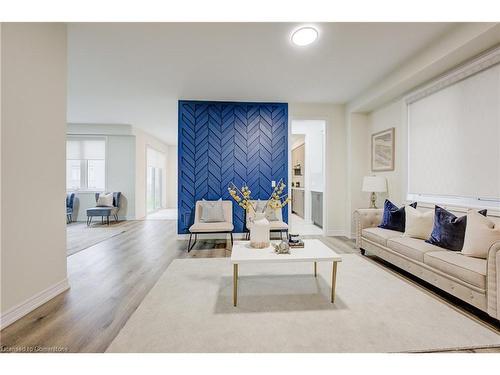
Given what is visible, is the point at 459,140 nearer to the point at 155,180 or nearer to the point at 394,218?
the point at 394,218

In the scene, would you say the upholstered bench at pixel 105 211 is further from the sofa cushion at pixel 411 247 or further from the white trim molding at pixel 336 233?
the sofa cushion at pixel 411 247

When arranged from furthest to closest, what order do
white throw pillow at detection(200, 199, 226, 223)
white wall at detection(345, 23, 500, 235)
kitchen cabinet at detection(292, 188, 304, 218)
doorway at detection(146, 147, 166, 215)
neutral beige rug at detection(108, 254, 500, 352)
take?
doorway at detection(146, 147, 166, 215) → kitchen cabinet at detection(292, 188, 304, 218) → white throw pillow at detection(200, 199, 226, 223) → white wall at detection(345, 23, 500, 235) → neutral beige rug at detection(108, 254, 500, 352)

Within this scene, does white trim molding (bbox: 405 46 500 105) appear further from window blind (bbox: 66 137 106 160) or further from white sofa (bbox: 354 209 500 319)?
window blind (bbox: 66 137 106 160)

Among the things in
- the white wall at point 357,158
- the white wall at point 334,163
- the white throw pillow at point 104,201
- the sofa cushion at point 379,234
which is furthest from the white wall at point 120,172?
the sofa cushion at point 379,234

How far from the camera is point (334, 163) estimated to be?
4.80 meters

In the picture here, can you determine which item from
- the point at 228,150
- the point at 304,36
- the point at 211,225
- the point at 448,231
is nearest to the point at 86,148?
the point at 228,150

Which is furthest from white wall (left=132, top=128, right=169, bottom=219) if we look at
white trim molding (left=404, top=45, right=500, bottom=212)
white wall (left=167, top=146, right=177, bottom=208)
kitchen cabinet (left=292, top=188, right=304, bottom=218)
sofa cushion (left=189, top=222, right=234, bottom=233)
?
white trim molding (left=404, top=45, right=500, bottom=212)

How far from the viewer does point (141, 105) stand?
489 cm

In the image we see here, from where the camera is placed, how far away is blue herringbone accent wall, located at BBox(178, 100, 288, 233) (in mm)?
4516

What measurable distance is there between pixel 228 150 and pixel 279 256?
2936mm

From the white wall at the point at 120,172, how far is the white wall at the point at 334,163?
16.8 feet

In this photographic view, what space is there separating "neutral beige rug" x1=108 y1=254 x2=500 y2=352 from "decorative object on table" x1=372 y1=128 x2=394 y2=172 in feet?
7.07

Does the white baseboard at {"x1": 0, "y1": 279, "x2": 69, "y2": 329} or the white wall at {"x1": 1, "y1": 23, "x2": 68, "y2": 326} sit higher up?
the white wall at {"x1": 1, "y1": 23, "x2": 68, "y2": 326}
